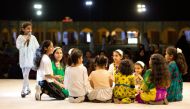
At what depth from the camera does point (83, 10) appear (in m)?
25.3

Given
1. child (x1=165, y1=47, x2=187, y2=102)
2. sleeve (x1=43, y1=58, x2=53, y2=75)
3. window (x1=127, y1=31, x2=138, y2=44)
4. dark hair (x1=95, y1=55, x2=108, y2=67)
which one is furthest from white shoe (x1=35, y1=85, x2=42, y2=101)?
window (x1=127, y1=31, x2=138, y2=44)

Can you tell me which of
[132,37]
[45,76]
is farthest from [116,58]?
[132,37]

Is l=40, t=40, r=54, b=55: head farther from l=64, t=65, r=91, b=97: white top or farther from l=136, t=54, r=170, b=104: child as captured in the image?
l=136, t=54, r=170, b=104: child

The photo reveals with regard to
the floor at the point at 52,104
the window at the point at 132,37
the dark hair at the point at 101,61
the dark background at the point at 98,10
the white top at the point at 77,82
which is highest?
the dark background at the point at 98,10

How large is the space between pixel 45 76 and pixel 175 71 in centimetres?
228

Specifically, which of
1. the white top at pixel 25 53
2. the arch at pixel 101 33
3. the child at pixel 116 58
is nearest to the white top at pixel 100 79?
the child at pixel 116 58

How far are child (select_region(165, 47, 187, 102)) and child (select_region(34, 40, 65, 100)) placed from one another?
6.30 feet

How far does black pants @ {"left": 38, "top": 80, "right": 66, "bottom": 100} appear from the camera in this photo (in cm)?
742

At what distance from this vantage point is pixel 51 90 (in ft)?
24.3

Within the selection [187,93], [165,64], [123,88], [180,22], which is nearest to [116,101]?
[123,88]

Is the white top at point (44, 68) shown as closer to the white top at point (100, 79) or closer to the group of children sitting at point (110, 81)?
the group of children sitting at point (110, 81)

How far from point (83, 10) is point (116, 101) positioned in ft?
61.3

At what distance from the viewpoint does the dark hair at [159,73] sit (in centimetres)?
684

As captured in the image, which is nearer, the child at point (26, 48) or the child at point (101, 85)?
the child at point (101, 85)
